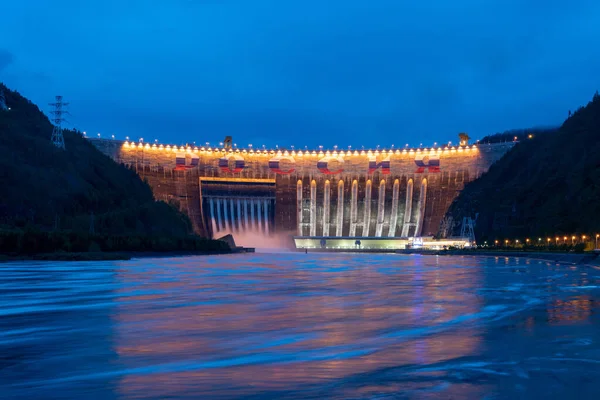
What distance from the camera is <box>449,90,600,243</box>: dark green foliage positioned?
9362 centimetres

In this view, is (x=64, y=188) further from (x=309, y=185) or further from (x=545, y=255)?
(x=309, y=185)

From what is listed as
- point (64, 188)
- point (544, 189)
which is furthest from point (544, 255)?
point (64, 188)

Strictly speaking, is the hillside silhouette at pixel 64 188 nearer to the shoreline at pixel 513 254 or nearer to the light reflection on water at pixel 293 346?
the shoreline at pixel 513 254

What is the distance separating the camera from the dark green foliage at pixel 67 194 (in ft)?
253

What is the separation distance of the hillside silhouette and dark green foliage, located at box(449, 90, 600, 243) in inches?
2142

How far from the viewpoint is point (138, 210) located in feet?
322

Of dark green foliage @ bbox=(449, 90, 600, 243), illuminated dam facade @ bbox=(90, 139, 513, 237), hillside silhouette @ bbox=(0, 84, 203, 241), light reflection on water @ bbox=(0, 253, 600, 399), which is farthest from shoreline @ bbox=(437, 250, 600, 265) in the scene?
hillside silhouette @ bbox=(0, 84, 203, 241)

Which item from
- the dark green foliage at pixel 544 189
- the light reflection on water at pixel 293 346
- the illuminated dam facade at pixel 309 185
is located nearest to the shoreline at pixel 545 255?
the dark green foliage at pixel 544 189

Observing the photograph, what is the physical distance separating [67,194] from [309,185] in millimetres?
65484

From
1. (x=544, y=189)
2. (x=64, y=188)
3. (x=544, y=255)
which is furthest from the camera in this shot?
(x=544, y=189)

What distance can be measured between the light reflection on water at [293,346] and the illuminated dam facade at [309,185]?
114719 millimetres

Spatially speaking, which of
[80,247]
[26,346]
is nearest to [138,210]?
[80,247]

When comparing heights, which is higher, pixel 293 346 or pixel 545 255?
pixel 545 255

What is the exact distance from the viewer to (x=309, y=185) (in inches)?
5684
